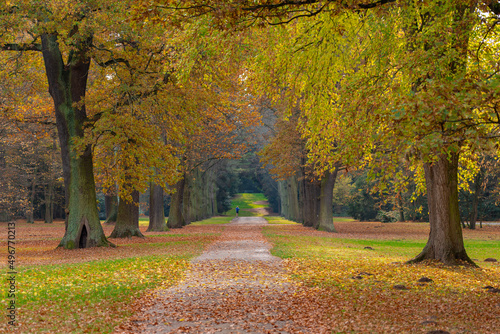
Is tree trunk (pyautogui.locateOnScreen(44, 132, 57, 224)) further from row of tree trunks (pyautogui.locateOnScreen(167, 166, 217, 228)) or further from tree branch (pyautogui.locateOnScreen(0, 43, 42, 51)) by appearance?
tree branch (pyautogui.locateOnScreen(0, 43, 42, 51))

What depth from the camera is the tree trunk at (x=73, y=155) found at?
1716 centimetres

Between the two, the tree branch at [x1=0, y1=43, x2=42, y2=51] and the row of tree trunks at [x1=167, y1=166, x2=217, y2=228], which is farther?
the row of tree trunks at [x1=167, y1=166, x2=217, y2=228]

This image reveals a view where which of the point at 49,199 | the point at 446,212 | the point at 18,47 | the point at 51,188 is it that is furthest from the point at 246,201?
the point at 446,212

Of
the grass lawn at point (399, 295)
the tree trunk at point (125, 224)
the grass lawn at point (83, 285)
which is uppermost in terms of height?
the tree trunk at point (125, 224)

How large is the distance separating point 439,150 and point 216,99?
497 inches

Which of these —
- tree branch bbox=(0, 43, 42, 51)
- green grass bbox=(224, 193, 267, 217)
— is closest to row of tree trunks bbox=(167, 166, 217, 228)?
tree branch bbox=(0, 43, 42, 51)

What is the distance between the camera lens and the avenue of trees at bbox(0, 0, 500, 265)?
20.9 feet

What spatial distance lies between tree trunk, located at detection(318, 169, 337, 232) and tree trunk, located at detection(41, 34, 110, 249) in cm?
1605

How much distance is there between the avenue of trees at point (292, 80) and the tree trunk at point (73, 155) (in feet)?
0.15

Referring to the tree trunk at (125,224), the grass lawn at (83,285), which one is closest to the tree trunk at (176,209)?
the tree trunk at (125,224)

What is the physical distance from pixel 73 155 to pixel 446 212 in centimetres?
1345

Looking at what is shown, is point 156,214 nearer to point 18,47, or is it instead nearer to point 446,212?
point 18,47

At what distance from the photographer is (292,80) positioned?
38.6 feet

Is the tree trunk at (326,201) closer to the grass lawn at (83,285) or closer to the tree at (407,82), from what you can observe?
the grass lawn at (83,285)
